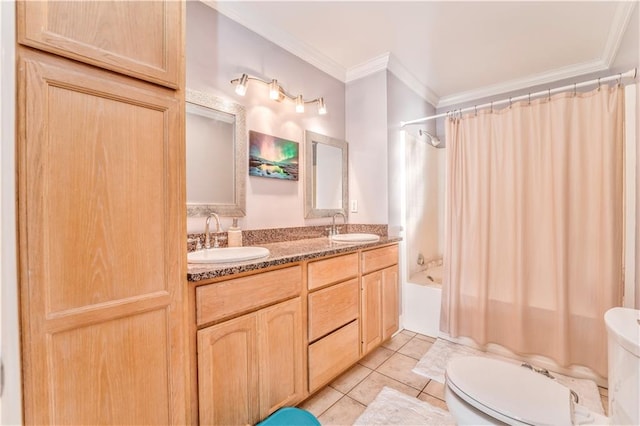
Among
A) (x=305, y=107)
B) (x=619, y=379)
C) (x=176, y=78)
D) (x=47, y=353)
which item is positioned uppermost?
(x=305, y=107)

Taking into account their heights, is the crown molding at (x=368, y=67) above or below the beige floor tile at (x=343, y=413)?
above

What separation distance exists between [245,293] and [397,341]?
176 centimetres

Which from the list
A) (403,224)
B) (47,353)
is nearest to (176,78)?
(47,353)

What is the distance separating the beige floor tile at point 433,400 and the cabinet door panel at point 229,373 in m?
1.05

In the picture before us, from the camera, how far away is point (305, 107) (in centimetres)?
236

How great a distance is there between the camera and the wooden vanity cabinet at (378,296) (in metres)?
2.04

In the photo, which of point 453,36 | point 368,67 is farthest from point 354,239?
point 453,36

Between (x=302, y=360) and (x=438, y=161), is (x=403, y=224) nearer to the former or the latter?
(x=438, y=161)

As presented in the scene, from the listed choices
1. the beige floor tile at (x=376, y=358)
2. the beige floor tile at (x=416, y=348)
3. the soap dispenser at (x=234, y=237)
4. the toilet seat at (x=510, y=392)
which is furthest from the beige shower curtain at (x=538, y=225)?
the soap dispenser at (x=234, y=237)

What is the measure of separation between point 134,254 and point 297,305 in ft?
2.81

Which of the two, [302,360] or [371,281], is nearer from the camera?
[302,360]

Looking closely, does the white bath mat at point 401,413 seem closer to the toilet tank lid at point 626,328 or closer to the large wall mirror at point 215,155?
the toilet tank lid at point 626,328

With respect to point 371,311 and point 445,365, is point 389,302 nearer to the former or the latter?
point 371,311

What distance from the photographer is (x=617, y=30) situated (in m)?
2.05
